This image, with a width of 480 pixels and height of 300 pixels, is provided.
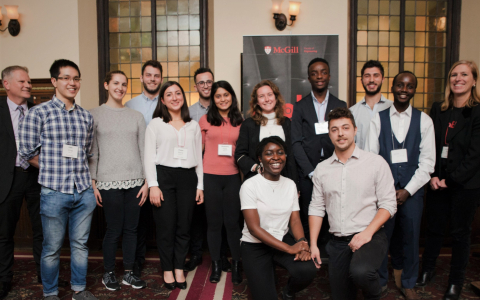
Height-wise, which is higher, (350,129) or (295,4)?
(295,4)

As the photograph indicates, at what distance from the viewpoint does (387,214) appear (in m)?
1.92

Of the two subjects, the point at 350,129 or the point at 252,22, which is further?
the point at 252,22

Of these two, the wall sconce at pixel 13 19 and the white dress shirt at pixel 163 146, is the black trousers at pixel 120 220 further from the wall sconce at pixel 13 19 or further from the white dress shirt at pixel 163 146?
the wall sconce at pixel 13 19

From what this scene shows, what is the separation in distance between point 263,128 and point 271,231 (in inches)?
33.6

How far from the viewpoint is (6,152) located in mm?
2342

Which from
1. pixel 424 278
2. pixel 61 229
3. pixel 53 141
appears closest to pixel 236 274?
pixel 61 229

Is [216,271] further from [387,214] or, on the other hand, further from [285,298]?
[387,214]

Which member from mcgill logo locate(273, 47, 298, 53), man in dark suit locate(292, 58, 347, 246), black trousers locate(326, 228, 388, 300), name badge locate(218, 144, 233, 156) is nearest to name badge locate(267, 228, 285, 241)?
black trousers locate(326, 228, 388, 300)

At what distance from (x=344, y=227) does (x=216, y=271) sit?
3.93 ft

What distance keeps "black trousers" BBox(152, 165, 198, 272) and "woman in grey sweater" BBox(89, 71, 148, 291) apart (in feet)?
0.70

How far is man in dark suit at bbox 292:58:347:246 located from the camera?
8.18ft

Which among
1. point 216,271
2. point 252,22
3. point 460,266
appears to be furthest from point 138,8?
point 460,266

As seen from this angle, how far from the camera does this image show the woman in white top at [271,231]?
1.92 metres

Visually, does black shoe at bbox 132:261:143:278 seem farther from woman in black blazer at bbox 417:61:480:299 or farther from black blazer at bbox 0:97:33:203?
woman in black blazer at bbox 417:61:480:299
